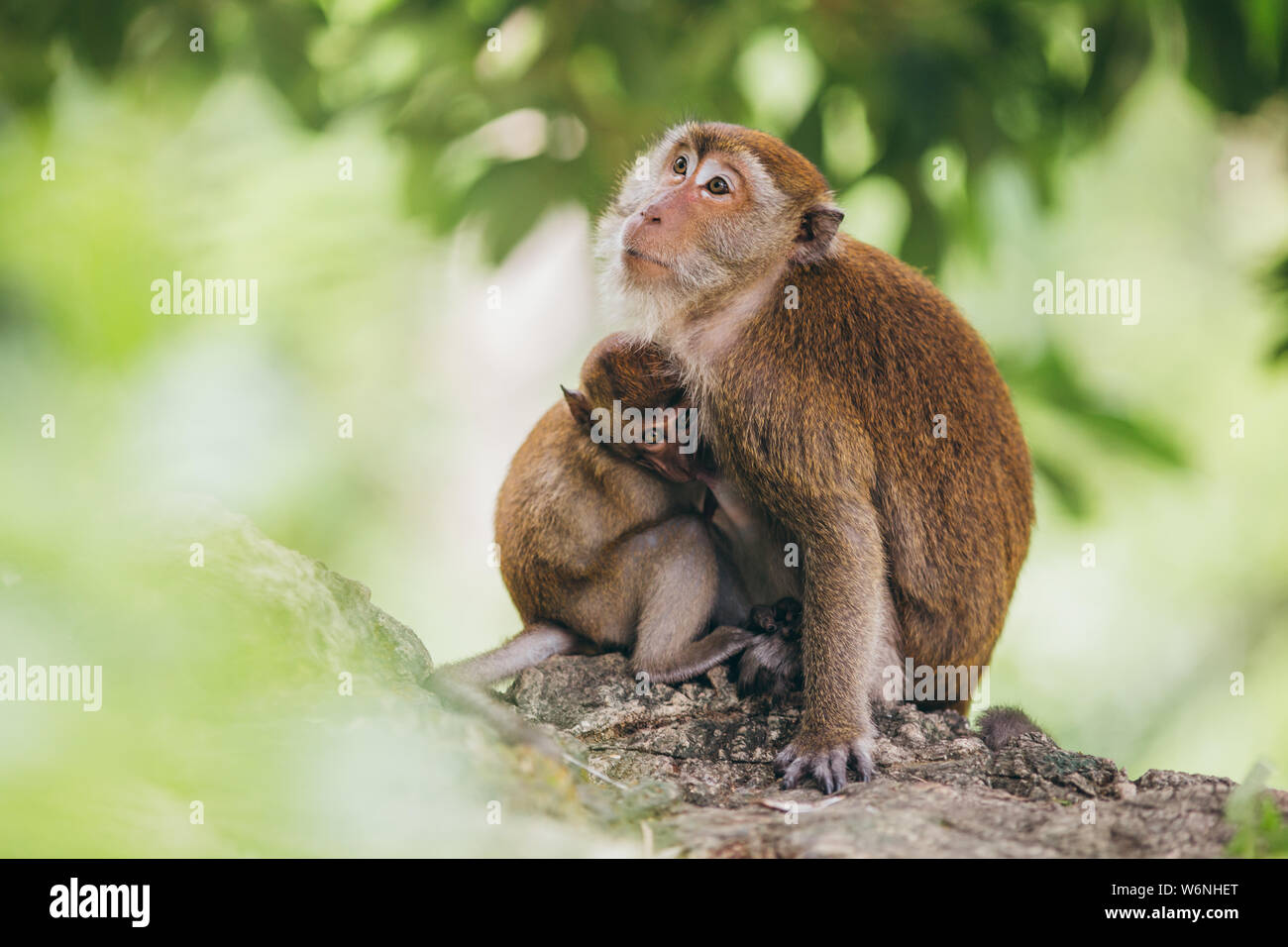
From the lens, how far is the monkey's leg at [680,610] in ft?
16.4

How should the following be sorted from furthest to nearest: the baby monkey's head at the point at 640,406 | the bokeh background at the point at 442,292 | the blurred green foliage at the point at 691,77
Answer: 1. the blurred green foliage at the point at 691,77
2. the baby monkey's head at the point at 640,406
3. the bokeh background at the point at 442,292

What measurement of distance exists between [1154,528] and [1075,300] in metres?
4.39

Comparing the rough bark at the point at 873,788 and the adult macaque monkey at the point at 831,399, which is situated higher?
the adult macaque monkey at the point at 831,399

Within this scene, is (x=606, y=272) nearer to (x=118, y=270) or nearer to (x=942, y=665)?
(x=942, y=665)

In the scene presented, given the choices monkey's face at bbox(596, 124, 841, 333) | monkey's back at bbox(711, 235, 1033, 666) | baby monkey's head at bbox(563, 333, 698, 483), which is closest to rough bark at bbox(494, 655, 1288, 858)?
monkey's back at bbox(711, 235, 1033, 666)

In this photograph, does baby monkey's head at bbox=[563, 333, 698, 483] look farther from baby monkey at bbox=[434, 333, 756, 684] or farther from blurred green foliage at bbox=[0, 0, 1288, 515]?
blurred green foliage at bbox=[0, 0, 1288, 515]

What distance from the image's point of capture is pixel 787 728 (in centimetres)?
465

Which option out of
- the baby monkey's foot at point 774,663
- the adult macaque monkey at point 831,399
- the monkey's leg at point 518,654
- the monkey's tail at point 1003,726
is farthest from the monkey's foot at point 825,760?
the monkey's leg at point 518,654

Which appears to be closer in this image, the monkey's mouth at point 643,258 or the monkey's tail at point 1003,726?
the monkey's tail at point 1003,726

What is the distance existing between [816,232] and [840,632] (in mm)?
1755

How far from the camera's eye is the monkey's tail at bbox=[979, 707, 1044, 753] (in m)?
4.61

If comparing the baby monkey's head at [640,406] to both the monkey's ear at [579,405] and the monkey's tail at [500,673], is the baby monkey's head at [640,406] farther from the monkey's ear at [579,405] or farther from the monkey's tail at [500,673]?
the monkey's tail at [500,673]

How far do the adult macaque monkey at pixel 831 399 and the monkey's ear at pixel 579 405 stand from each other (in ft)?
1.55

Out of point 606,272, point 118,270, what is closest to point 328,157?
point 606,272
